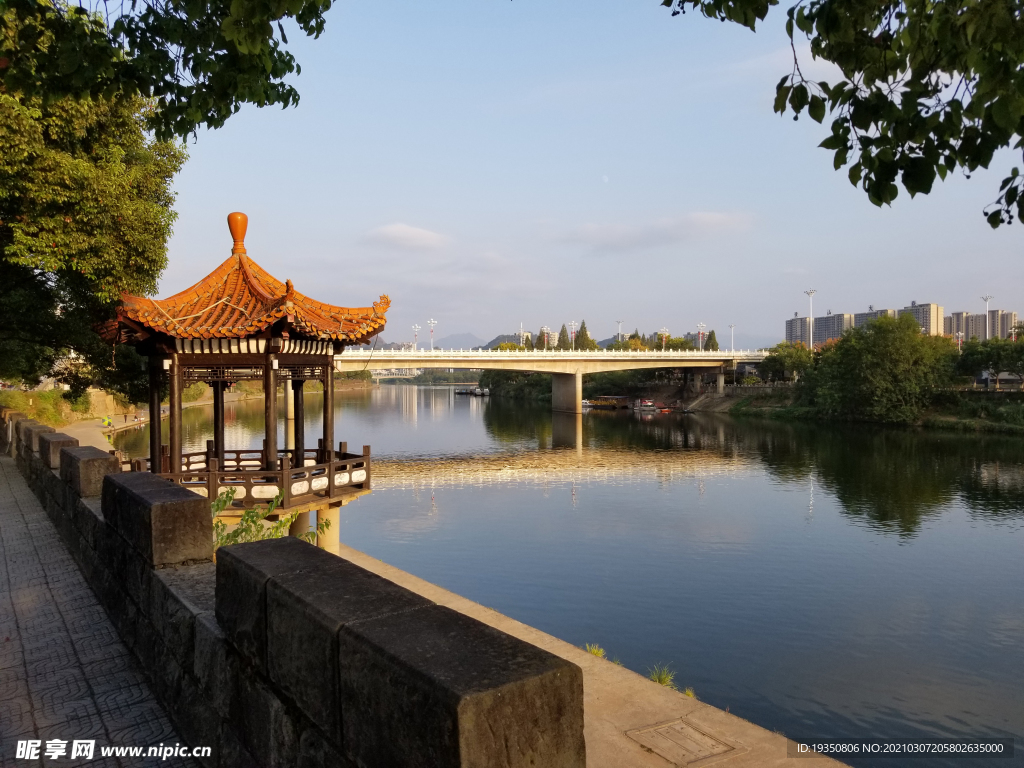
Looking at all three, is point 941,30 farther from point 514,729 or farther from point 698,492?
point 698,492

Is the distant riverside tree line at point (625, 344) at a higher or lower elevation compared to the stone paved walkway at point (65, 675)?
higher

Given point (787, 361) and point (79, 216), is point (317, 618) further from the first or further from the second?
point (787, 361)

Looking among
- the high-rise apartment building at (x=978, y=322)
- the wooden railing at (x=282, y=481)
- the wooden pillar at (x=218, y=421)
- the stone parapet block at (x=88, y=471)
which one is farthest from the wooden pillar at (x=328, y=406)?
the high-rise apartment building at (x=978, y=322)

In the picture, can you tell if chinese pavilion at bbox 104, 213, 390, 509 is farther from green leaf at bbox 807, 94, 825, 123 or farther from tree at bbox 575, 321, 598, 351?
tree at bbox 575, 321, 598, 351

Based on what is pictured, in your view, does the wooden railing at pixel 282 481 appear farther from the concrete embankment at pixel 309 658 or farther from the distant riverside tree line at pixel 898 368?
the distant riverside tree line at pixel 898 368

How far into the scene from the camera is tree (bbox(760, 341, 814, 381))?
2611 inches

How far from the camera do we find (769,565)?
54.1ft

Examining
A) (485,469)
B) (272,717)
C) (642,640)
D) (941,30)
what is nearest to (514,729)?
(272,717)

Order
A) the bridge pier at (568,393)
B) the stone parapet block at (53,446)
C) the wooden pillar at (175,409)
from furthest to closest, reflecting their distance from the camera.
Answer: the bridge pier at (568,393) < the wooden pillar at (175,409) < the stone parapet block at (53,446)

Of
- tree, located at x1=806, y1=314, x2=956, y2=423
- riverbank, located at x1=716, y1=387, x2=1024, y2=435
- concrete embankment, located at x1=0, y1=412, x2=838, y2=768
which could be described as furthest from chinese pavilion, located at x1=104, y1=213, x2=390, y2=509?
tree, located at x1=806, y1=314, x2=956, y2=423

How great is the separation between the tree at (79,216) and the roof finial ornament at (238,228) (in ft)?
4.66

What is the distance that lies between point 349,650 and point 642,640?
10914 mm

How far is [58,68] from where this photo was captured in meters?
5.36

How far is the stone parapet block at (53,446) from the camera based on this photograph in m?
9.39
